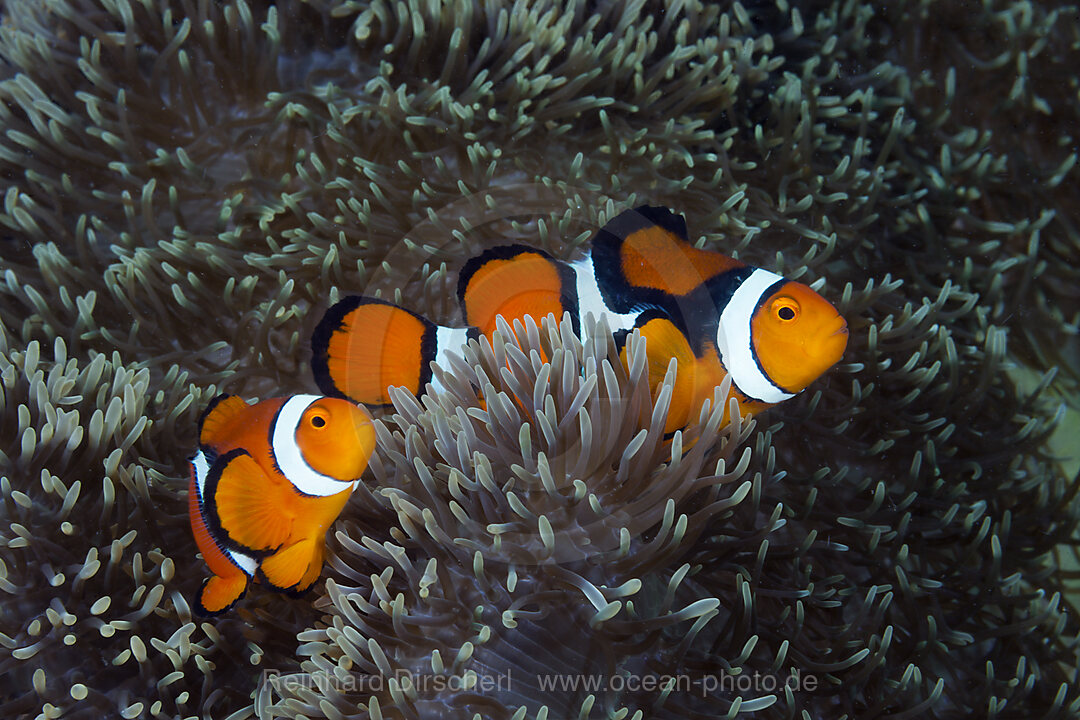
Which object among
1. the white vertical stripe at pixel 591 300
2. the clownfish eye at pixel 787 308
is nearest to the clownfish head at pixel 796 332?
the clownfish eye at pixel 787 308

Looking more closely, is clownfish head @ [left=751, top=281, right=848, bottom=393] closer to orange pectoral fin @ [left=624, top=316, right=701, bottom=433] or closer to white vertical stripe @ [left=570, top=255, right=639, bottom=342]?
orange pectoral fin @ [left=624, top=316, right=701, bottom=433]

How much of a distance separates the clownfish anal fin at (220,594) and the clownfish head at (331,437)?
22 cm

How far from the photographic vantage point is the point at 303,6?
191cm

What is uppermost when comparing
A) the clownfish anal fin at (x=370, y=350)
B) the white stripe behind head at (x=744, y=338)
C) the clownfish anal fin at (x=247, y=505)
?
the white stripe behind head at (x=744, y=338)

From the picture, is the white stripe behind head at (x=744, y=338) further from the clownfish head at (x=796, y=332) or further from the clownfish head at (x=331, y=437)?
the clownfish head at (x=331, y=437)

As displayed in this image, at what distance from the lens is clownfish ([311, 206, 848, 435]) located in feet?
3.78

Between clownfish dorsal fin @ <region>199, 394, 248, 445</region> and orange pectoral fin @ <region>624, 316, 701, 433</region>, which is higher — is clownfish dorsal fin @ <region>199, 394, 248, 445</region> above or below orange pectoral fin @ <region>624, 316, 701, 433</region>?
below

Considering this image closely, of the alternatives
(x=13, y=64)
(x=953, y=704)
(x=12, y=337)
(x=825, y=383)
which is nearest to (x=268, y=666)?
(x=12, y=337)

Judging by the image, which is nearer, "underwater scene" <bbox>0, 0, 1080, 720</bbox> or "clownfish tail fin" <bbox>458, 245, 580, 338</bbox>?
"underwater scene" <bbox>0, 0, 1080, 720</bbox>

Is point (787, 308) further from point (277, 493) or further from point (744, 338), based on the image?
point (277, 493)

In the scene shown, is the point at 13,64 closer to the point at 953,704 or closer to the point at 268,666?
the point at 268,666

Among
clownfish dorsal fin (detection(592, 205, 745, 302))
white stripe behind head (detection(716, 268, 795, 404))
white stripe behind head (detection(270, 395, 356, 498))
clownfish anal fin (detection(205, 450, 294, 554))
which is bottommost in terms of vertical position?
clownfish anal fin (detection(205, 450, 294, 554))

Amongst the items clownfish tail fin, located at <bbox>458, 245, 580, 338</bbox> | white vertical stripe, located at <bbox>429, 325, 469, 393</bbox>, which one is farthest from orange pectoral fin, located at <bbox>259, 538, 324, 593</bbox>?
clownfish tail fin, located at <bbox>458, 245, 580, 338</bbox>

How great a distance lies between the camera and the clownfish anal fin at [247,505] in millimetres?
1142
